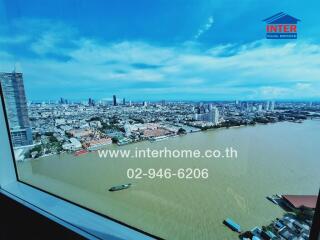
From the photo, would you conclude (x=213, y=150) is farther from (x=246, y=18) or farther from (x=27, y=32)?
(x=27, y=32)

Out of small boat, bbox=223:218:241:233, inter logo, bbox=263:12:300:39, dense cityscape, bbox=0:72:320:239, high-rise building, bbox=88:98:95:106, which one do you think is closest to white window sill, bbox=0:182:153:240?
dense cityscape, bbox=0:72:320:239

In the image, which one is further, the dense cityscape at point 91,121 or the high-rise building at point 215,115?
the dense cityscape at point 91,121

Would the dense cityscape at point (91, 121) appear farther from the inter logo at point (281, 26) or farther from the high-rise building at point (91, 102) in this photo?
the inter logo at point (281, 26)

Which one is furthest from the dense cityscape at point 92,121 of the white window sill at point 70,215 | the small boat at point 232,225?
the small boat at point 232,225

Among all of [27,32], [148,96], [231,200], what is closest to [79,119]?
[148,96]

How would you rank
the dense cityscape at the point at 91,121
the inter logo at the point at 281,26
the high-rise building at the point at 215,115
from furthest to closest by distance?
the dense cityscape at the point at 91,121, the high-rise building at the point at 215,115, the inter logo at the point at 281,26

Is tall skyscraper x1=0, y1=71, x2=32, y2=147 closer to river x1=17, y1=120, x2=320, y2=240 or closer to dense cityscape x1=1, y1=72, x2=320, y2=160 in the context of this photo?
dense cityscape x1=1, y1=72, x2=320, y2=160
